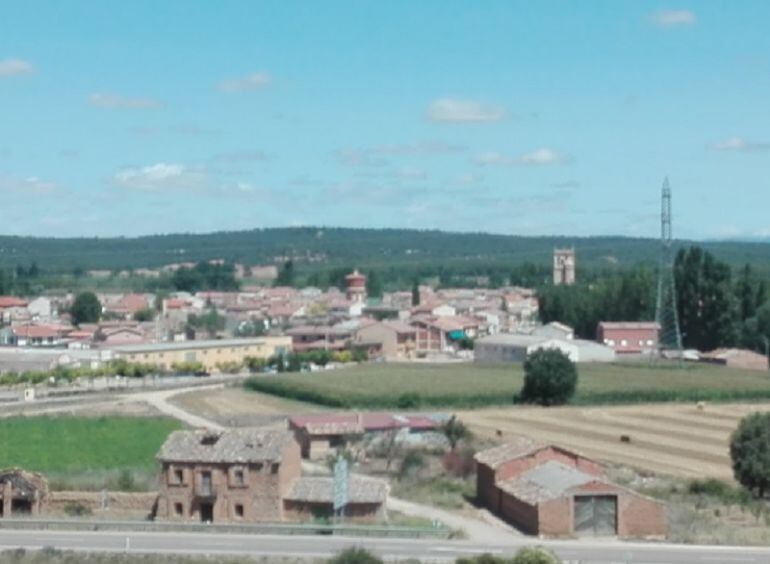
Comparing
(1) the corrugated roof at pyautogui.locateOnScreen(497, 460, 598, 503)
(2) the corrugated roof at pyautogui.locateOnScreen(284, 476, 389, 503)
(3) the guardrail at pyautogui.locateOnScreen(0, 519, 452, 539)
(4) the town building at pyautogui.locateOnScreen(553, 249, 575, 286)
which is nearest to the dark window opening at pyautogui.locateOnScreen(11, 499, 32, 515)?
(3) the guardrail at pyautogui.locateOnScreen(0, 519, 452, 539)

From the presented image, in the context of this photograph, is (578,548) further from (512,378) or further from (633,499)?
(512,378)

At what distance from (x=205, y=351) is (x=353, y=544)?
69687mm

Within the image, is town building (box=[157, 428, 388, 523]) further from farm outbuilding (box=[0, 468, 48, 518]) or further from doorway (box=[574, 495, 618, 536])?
doorway (box=[574, 495, 618, 536])

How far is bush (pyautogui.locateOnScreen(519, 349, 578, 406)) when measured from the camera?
68.7 meters

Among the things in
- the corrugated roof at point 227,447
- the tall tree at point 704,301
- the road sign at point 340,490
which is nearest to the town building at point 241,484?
the corrugated roof at point 227,447

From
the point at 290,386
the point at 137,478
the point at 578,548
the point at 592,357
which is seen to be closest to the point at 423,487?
the point at 137,478

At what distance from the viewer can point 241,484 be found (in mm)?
37344

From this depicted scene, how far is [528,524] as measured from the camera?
35.0 m

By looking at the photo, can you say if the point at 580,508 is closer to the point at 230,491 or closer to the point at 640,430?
the point at 230,491

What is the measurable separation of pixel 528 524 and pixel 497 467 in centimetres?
395

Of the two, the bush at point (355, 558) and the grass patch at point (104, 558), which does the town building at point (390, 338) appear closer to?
the grass patch at point (104, 558)

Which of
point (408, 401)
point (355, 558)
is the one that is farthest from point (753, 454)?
point (408, 401)

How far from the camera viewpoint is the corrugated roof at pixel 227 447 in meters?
37.5

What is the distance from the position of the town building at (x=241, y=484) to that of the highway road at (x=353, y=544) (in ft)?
9.96
